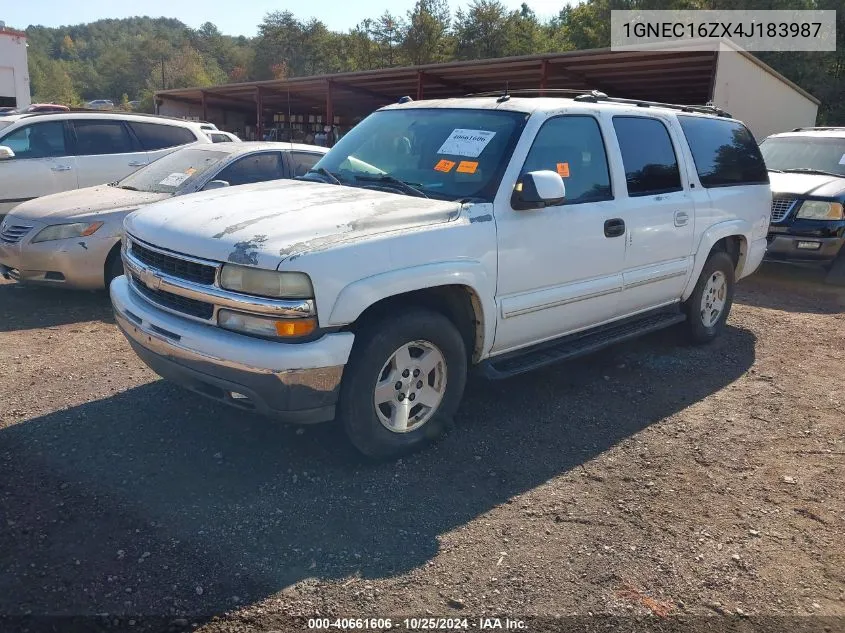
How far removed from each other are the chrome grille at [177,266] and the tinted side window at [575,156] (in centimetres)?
189

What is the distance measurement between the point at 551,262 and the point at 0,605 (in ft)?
10.4

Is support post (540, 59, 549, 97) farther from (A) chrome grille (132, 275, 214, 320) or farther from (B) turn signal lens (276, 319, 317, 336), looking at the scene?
(B) turn signal lens (276, 319, 317, 336)

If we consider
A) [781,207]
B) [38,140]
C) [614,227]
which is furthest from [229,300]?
[781,207]

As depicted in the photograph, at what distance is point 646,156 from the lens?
16.0 ft

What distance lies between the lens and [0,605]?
2.50 metres

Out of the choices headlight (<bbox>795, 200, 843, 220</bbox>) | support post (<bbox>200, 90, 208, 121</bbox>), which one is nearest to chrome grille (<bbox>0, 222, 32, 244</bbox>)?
headlight (<bbox>795, 200, 843, 220</bbox>)

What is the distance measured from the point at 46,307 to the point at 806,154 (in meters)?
9.96

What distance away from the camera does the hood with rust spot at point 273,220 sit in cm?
318

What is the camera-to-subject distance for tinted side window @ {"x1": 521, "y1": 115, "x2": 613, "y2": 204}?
4.15m

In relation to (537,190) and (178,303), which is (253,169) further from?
(537,190)

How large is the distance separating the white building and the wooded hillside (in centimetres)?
2379

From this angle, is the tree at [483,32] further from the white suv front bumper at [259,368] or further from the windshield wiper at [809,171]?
the white suv front bumper at [259,368]

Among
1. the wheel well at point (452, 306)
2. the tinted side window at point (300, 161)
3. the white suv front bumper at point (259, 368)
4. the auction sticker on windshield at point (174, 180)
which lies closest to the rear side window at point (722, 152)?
the wheel well at point (452, 306)

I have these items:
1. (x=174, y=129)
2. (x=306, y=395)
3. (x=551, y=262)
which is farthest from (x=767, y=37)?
(x=306, y=395)
